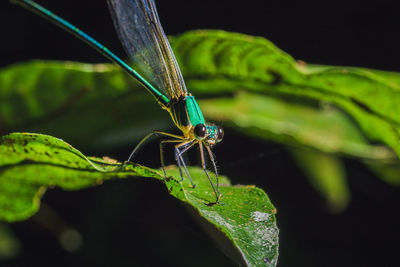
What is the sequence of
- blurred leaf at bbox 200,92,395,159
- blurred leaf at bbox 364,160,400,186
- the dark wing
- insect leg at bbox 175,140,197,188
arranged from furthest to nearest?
blurred leaf at bbox 364,160,400,186, blurred leaf at bbox 200,92,395,159, the dark wing, insect leg at bbox 175,140,197,188

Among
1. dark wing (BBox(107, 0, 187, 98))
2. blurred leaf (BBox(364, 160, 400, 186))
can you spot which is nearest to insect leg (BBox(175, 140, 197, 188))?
dark wing (BBox(107, 0, 187, 98))

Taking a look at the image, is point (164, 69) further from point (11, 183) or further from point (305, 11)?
point (305, 11)

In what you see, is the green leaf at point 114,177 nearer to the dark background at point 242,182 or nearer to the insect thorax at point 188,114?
the insect thorax at point 188,114

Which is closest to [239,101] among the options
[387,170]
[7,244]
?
[387,170]

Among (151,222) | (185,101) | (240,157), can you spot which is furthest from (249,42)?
(151,222)

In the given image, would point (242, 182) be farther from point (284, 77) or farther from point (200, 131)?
point (284, 77)

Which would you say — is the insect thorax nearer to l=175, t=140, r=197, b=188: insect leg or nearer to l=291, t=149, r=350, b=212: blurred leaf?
l=175, t=140, r=197, b=188: insect leg
